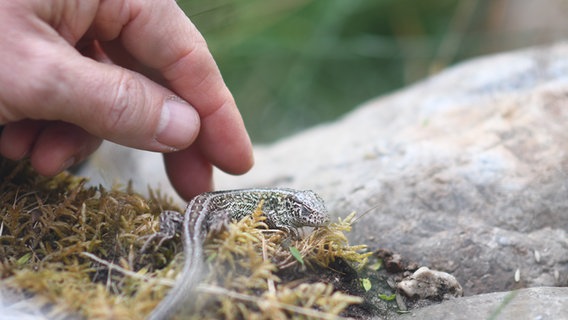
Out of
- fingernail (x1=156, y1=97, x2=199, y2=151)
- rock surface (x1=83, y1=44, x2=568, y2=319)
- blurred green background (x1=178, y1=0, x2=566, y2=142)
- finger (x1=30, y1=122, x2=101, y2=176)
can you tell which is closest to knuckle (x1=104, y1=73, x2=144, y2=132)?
fingernail (x1=156, y1=97, x2=199, y2=151)

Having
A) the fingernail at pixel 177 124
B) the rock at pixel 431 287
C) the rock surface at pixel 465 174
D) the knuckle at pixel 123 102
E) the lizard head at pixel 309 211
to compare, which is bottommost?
the rock surface at pixel 465 174

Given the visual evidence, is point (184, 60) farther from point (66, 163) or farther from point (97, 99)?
point (66, 163)

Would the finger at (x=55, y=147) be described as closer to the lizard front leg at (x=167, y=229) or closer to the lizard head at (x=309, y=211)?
the lizard front leg at (x=167, y=229)

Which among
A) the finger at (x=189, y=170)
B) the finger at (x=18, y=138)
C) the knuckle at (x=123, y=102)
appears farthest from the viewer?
the finger at (x=189, y=170)

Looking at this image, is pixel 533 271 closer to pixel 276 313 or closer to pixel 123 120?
pixel 276 313

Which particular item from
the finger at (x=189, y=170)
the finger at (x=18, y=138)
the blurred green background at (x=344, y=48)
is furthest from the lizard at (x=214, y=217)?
the blurred green background at (x=344, y=48)

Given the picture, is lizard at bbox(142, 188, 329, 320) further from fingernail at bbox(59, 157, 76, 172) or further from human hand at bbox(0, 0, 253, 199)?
fingernail at bbox(59, 157, 76, 172)
